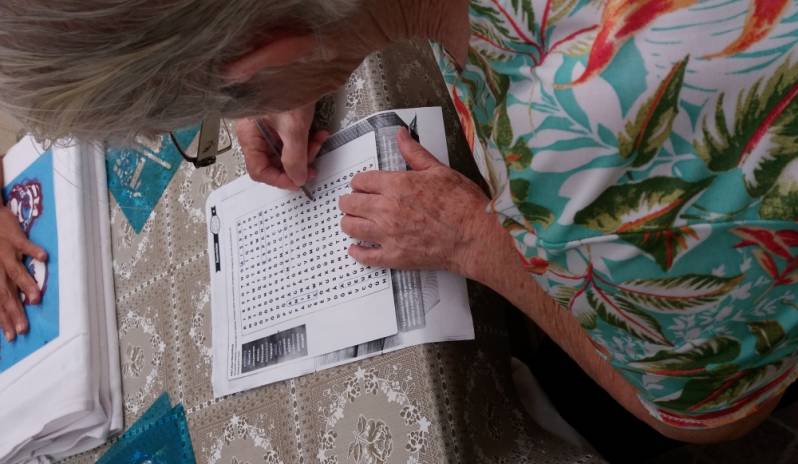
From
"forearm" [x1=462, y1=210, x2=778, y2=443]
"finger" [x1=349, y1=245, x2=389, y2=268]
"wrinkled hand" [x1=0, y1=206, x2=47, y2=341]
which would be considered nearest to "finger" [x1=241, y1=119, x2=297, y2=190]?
"finger" [x1=349, y1=245, x2=389, y2=268]

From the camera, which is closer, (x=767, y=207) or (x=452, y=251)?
Result: (x=767, y=207)

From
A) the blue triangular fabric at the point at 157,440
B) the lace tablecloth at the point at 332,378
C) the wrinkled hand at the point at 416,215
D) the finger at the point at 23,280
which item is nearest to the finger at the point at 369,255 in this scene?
the wrinkled hand at the point at 416,215

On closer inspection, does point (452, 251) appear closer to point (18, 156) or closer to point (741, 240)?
point (741, 240)

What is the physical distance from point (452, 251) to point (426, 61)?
0.95ft

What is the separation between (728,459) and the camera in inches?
40.8

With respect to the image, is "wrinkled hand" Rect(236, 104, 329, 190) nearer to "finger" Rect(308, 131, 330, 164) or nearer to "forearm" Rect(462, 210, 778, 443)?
"finger" Rect(308, 131, 330, 164)

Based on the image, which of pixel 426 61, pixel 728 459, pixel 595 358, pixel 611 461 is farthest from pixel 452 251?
pixel 728 459

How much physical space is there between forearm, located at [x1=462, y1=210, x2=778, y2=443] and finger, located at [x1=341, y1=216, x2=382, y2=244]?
11 cm

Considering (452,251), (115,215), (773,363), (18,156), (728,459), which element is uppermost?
(18,156)

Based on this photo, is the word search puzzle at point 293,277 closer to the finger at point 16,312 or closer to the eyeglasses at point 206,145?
the eyeglasses at point 206,145

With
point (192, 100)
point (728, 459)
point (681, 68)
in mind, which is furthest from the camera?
point (728, 459)

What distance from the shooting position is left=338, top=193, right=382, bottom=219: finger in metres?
0.65

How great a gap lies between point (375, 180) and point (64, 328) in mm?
506

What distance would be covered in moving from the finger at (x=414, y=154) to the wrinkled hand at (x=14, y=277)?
0.59 m
